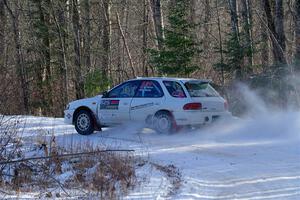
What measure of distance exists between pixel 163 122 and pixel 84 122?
250 cm

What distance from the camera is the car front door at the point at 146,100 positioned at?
555 inches

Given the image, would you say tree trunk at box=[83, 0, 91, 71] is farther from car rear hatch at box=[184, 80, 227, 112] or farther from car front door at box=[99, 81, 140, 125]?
car rear hatch at box=[184, 80, 227, 112]

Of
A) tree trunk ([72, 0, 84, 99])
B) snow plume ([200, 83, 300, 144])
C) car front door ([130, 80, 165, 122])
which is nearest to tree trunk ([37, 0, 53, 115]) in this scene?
tree trunk ([72, 0, 84, 99])

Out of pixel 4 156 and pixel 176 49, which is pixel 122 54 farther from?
pixel 4 156

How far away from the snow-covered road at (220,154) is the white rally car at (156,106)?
331 mm

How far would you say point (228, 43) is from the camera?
21078mm

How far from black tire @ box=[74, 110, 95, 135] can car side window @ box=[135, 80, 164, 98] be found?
1618mm

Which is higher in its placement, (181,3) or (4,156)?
(181,3)

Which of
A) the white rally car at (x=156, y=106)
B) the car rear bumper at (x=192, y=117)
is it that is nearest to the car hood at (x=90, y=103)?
the white rally car at (x=156, y=106)

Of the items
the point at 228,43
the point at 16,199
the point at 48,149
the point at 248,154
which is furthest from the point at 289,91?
the point at 16,199

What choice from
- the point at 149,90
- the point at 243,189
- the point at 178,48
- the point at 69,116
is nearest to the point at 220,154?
the point at 243,189

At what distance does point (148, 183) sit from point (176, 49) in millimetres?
13737

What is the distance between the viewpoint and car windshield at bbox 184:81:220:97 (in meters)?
13.9

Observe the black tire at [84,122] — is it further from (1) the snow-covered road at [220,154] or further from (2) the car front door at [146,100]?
(2) the car front door at [146,100]
